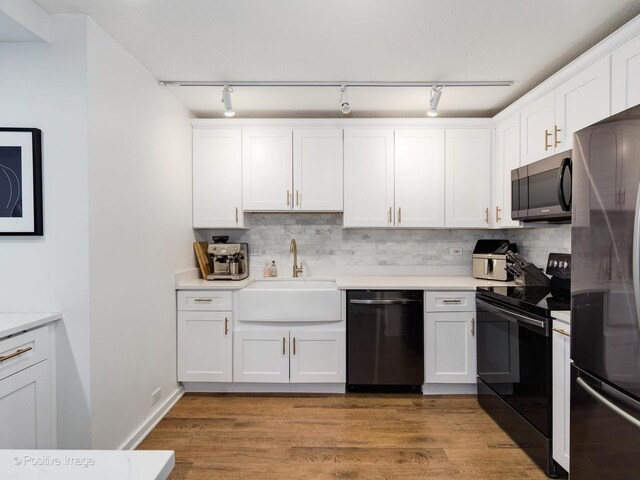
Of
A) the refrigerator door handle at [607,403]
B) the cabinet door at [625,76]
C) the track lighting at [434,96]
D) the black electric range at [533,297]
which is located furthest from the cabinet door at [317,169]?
the refrigerator door handle at [607,403]

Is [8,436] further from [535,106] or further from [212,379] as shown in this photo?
[535,106]

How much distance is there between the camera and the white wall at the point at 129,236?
1.98 meters

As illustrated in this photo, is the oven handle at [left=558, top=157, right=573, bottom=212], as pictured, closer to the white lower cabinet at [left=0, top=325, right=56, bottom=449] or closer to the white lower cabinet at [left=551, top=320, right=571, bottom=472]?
the white lower cabinet at [left=551, top=320, right=571, bottom=472]

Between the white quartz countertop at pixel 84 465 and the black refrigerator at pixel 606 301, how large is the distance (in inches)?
55.8

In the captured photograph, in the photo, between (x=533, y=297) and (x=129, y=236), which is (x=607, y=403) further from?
(x=129, y=236)

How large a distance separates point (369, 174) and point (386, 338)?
4.69 feet

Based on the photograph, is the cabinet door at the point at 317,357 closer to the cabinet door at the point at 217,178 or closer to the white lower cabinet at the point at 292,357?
the white lower cabinet at the point at 292,357

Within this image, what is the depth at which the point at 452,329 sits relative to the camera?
118 inches

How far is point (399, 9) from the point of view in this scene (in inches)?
74.3

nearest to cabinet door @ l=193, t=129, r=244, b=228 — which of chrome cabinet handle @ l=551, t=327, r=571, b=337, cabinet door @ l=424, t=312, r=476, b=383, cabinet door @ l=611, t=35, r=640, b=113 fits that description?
cabinet door @ l=424, t=312, r=476, b=383

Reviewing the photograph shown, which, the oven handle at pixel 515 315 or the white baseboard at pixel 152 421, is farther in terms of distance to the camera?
the white baseboard at pixel 152 421

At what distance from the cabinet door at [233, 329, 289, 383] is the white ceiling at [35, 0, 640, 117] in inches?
77.3

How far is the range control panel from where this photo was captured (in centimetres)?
265

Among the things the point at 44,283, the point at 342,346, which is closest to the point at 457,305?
the point at 342,346
